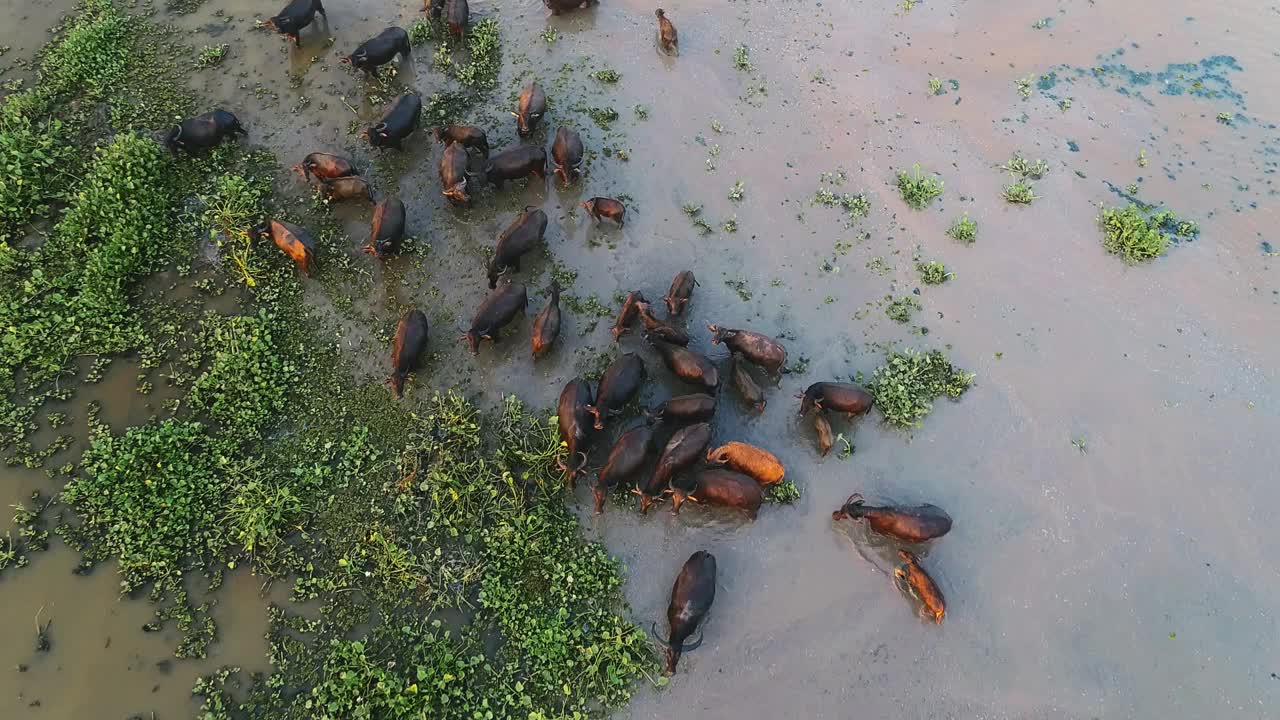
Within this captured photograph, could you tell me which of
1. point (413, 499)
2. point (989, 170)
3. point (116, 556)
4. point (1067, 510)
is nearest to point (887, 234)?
point (989, 170)

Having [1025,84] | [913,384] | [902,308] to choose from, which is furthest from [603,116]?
[1025,84]

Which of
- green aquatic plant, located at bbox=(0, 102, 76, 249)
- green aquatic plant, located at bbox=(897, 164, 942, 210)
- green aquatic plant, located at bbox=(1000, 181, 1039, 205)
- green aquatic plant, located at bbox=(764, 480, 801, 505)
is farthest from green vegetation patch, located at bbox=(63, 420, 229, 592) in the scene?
green aquatic plant, located at bbox=(1000, 181, 1039, 205)

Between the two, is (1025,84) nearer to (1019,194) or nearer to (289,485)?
(1019,194)

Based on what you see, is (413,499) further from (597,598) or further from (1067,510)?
(1067,510)

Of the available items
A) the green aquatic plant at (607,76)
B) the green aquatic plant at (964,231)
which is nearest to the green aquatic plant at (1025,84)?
the green aquatic plant at (964,231)

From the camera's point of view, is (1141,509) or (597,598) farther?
(1141,509)

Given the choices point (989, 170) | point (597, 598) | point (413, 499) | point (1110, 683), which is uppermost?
point (989, 170)
